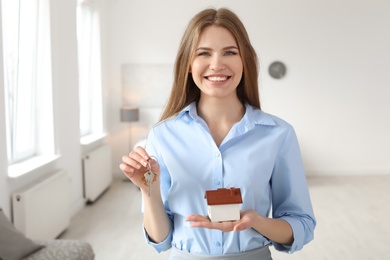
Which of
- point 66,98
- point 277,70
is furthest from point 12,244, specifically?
point 277,70

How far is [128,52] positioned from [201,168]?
6.27 metres

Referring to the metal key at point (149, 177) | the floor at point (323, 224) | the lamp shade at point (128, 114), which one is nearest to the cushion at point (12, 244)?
the floor at point (323, 224)

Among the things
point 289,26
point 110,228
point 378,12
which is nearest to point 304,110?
point 289,26

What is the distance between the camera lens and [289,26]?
7188mm

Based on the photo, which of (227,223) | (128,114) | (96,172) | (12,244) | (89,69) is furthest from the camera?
(128,114)

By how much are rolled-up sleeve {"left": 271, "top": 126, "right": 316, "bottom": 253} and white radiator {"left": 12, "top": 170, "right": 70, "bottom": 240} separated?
2.87m

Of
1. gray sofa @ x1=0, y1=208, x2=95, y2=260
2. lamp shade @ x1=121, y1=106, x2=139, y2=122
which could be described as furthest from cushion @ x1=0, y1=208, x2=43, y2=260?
lamp shade @ x1=121, y1=106, x2=139, y2=122

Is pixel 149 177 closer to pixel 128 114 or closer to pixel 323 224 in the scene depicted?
pixel 323 224

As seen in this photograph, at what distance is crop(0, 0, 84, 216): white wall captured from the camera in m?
4.52

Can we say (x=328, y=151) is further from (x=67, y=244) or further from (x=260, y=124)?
(x=260, y=124)

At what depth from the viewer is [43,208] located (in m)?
3.93

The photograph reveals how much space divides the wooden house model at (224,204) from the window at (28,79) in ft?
10.4

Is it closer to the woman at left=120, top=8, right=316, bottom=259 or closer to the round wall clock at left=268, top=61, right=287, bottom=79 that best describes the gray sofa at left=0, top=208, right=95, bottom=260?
the woman at left=120, top=8, right=316, bottom=259

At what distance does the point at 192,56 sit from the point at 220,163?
1.01 ft
